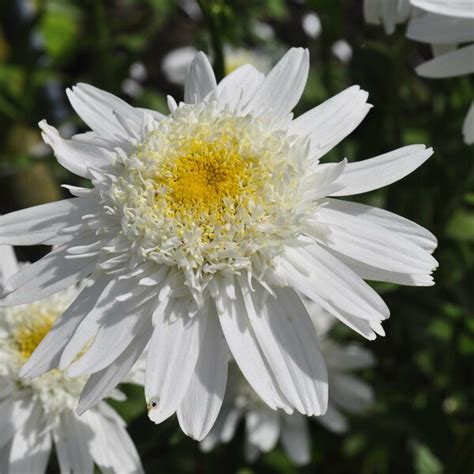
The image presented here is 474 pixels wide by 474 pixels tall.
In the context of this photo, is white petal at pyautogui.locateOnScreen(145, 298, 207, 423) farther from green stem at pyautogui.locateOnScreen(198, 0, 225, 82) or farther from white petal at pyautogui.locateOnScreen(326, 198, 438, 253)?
green stem at pyautogui.locateOnScreen(198, 0, 225, 82)

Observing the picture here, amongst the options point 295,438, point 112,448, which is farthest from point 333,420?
point 112,448

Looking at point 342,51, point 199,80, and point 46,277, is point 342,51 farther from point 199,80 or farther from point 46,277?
point 46,277

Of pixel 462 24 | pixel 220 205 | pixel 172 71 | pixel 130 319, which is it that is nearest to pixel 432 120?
pixel 462 24

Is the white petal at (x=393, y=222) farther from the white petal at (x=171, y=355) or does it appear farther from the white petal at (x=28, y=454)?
the white petal at (x=28, y=454)

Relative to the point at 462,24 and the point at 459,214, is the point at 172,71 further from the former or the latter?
the point at 462,24

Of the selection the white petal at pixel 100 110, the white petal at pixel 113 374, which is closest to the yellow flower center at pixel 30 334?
the white petal at pixel 113 374
